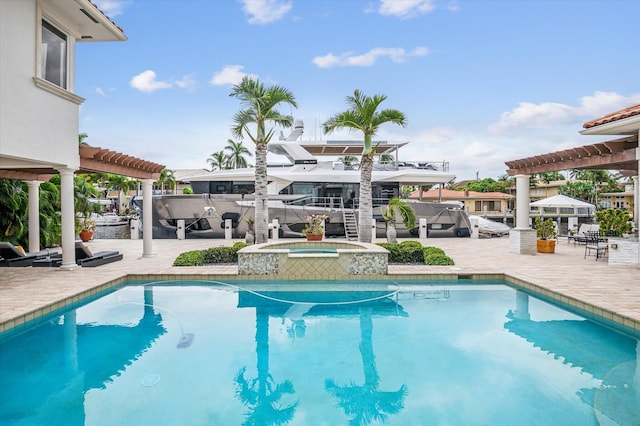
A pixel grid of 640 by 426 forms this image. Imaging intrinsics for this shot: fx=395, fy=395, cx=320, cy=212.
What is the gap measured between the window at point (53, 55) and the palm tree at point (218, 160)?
48.2m

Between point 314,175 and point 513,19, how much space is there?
10.7 m

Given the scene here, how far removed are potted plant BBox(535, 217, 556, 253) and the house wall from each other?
1396 cm

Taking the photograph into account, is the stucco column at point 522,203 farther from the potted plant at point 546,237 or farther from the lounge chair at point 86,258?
the lounge chair at point 86,258

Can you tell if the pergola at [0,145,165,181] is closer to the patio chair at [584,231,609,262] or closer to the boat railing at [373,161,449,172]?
the boat railing at [373,161,449,172]

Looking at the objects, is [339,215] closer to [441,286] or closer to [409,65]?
[409,65]

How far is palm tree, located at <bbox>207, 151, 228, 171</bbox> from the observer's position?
56.8 m

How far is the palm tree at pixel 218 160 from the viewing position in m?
56.8

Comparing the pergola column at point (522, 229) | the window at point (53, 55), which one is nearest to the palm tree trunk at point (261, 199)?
the window at point (53, 55)

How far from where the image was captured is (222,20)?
15.1m

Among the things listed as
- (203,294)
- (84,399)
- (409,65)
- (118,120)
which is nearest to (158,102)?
(118,120)

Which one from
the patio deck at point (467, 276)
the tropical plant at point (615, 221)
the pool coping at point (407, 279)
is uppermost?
the tropical plant at point (615, 221)

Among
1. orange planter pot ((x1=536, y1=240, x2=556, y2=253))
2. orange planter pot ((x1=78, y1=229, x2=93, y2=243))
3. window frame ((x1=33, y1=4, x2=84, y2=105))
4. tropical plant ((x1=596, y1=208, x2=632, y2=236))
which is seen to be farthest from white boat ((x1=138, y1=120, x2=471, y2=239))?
window frame ((x1=33, y1=4, x2=84, y2=105))

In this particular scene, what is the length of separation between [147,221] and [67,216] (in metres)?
3.06

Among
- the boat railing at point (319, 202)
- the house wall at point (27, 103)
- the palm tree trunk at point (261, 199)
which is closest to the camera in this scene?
the house wall at point (27, 103)
